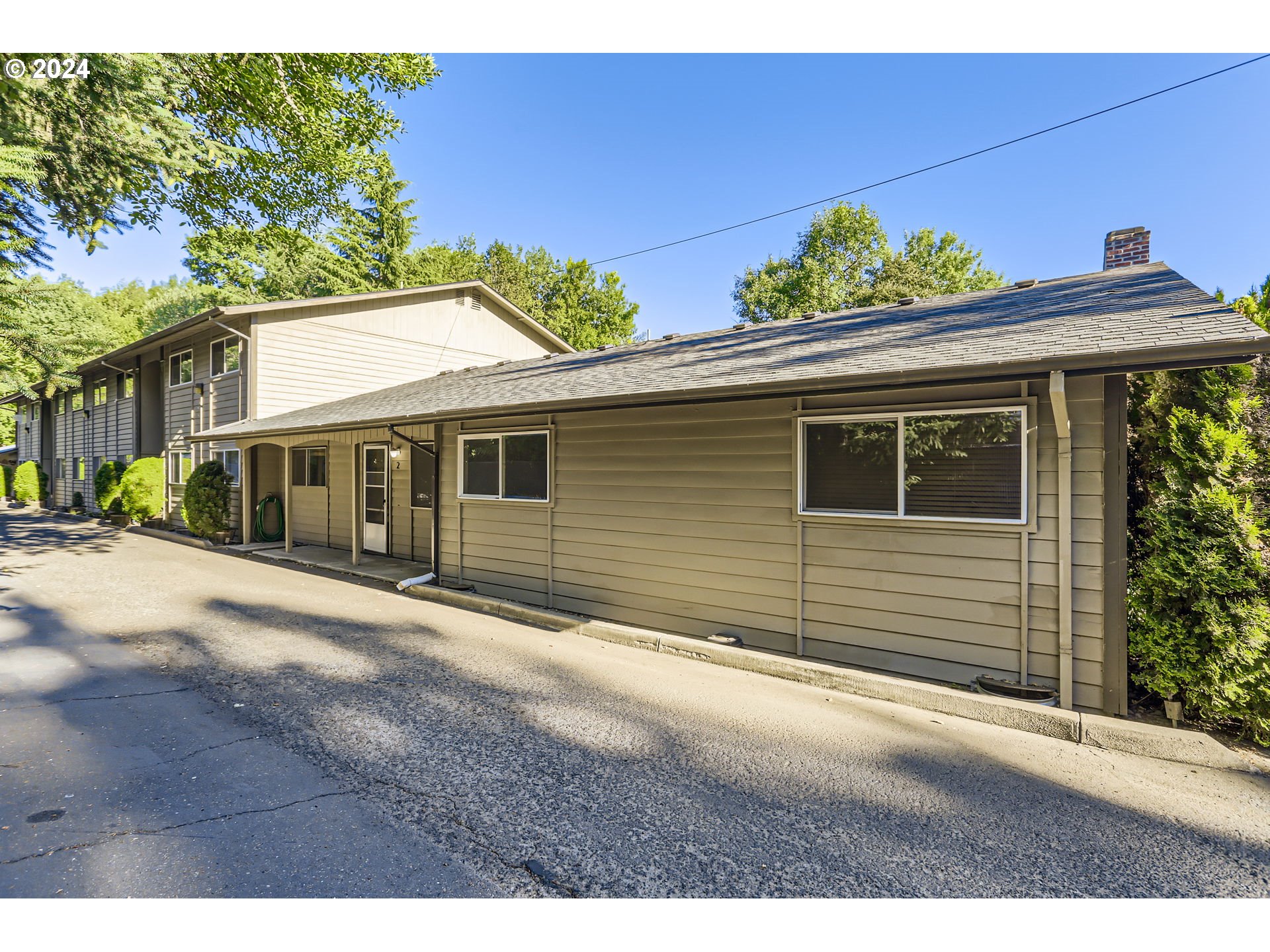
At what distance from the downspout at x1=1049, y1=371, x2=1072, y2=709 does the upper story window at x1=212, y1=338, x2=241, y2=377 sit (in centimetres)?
1588

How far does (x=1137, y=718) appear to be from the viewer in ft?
14.0

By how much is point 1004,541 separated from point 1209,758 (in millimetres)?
1704

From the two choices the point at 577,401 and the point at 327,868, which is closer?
the point at 327,868

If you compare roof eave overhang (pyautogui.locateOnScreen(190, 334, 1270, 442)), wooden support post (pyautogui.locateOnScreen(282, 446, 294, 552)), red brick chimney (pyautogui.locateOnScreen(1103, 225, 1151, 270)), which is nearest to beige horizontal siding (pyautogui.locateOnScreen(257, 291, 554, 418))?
wooden support post (pyautogui.locateOnScreen(282, 446, 294, 552))

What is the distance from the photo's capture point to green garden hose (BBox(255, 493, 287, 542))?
1373 centimetres

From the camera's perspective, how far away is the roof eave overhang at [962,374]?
352 centimetres

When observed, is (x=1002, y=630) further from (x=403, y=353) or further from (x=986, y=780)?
(x=403, y=353)

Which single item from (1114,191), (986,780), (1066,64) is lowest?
(986,780)

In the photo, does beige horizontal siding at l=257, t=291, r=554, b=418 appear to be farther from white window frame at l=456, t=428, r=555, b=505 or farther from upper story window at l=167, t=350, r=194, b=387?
white window frame at l=456, t=428, r=555, b=505

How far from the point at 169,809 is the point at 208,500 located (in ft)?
42.5

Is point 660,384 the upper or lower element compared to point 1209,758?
upper

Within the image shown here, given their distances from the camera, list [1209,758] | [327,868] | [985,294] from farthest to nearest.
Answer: [985,294], [1209,758], [327,868]

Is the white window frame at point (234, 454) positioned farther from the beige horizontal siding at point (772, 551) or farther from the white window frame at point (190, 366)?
the beige horizontal siding at point (772, 551)
